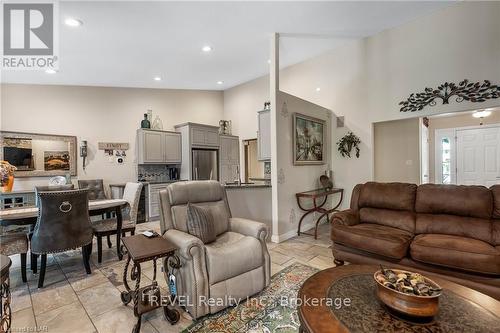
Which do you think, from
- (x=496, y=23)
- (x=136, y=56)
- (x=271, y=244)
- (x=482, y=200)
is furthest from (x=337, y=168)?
(x=136, y=56)

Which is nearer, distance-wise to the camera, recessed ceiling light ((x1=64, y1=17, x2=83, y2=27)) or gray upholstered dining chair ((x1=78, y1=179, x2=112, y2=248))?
recessed ceiling light ((x1=64, y1=17, x2=83, y2=27))

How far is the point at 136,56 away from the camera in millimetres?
4293

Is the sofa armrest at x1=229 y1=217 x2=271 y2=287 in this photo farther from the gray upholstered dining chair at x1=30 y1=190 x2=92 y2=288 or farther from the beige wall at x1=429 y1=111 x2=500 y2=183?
the beige wall at x1=429 y1=111 x2=500 y2=183

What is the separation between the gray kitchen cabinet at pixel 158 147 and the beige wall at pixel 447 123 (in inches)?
239

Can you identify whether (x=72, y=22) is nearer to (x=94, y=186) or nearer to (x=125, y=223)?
(x=125, y=223)

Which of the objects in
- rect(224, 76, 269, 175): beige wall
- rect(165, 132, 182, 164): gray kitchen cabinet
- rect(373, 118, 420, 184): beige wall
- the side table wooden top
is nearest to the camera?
Result: the side table wooden top

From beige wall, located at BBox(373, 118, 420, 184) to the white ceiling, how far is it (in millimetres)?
1754

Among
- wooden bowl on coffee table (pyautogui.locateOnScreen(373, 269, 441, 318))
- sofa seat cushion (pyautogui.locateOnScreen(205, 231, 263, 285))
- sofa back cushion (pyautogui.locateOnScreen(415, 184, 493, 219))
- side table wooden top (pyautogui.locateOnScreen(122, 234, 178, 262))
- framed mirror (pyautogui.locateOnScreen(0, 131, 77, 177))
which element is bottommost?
sofa seat cushion (pyautogui.locateOnScreen(205, 231, 263, 285))

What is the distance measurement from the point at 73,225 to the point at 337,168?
14.8ft

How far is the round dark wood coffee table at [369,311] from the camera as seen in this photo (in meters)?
1.16

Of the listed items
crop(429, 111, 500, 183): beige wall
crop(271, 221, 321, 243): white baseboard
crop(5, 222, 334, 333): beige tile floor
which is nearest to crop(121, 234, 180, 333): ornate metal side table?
crop(5, 222, 334, 333): beige tile floor

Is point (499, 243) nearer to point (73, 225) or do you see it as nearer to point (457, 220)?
point (457, 220)

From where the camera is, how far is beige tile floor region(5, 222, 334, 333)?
6.20 feet

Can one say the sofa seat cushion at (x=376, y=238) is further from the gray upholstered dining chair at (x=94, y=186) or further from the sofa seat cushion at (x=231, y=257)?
the gray upholstered dining chair at (x=94, y=186)
